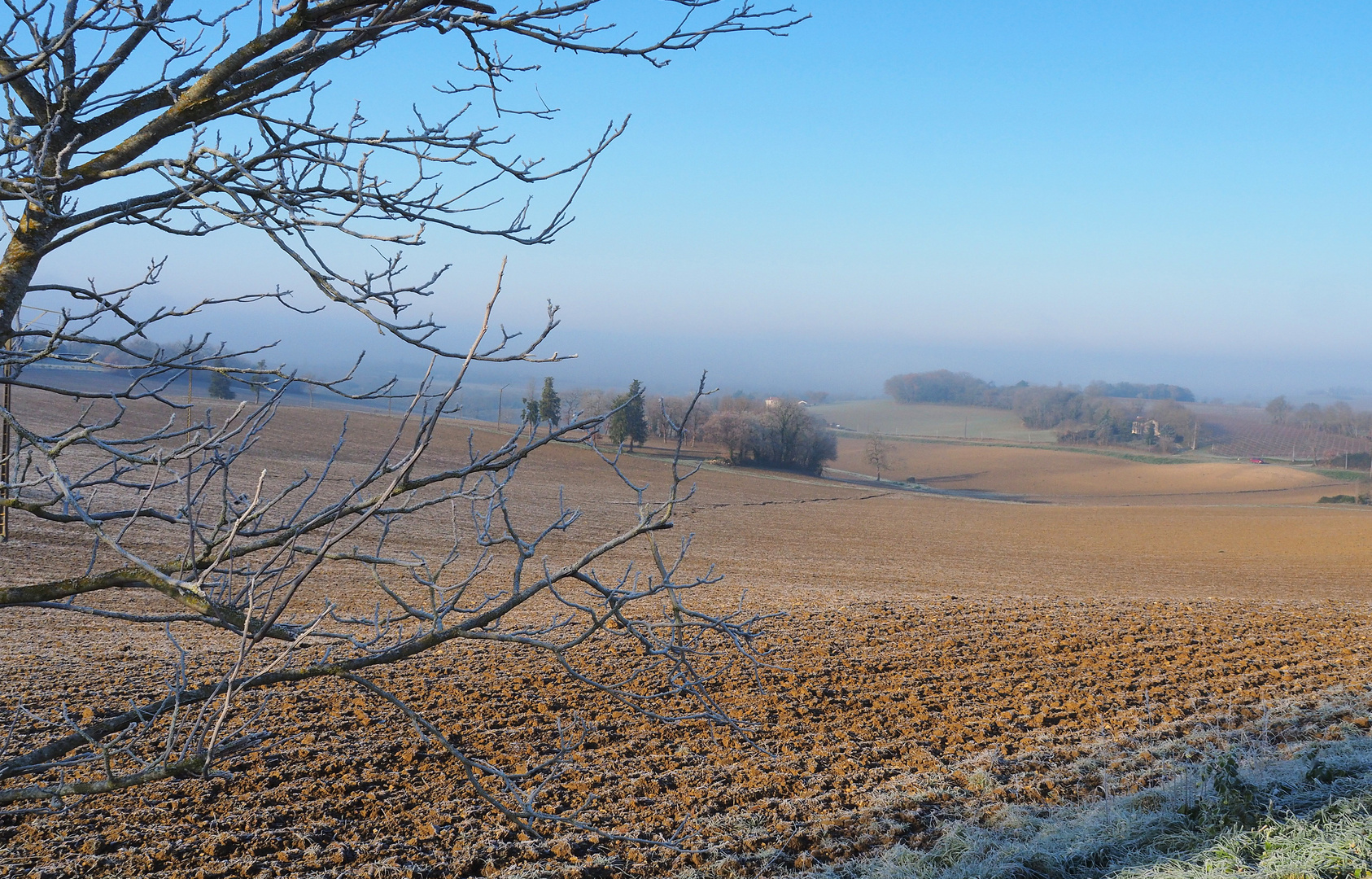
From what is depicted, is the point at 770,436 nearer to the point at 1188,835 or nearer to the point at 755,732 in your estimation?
the point at 755,732

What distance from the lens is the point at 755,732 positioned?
727cm

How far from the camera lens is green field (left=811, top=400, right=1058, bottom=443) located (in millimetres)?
120188

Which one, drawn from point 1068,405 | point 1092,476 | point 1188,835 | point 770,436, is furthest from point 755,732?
point 1068,405

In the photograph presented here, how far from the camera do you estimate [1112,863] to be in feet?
16.1

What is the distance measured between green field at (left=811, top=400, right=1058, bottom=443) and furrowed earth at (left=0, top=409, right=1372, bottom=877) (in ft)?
341

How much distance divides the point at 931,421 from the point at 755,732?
136 m

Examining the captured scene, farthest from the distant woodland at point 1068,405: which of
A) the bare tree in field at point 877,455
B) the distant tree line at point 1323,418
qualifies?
the bare tree in field at point 877,455

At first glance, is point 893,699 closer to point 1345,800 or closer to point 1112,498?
point 1345,800

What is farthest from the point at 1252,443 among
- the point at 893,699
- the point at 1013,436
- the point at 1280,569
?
the point at 893,699

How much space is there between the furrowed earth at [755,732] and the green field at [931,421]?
104 meters

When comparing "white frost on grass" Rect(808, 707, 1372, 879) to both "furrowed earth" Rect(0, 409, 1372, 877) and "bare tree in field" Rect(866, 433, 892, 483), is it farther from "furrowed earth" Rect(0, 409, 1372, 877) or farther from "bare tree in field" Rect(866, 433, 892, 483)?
"bare tree in field" Rect(866, 433, 892, 483)

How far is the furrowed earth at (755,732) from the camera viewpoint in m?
5.15

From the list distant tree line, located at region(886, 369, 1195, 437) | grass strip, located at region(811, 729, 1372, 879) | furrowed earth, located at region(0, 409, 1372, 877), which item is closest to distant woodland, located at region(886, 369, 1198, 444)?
distant tree line, located at region(886, 369, 1195, 437)

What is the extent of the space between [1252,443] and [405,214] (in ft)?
432
